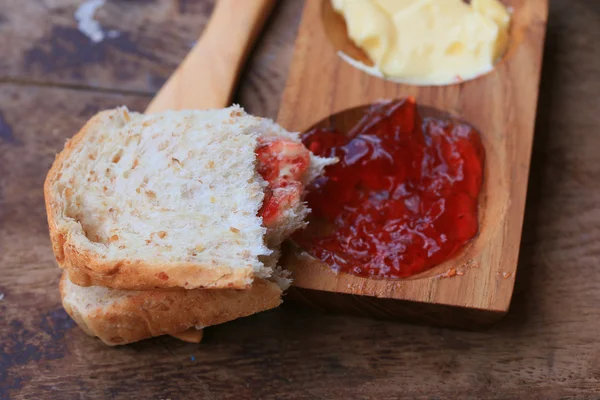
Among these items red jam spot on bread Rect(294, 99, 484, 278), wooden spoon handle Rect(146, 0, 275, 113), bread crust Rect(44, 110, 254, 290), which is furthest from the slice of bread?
wooden spoon handle Rect(146, 0, 275, 113)

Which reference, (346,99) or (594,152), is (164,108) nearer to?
(346,99)

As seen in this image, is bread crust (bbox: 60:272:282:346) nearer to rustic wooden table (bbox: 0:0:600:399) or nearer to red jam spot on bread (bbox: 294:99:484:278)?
rustic wooden table (bbox: 0:0:600:399)

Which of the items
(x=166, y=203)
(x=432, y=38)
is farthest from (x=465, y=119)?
(x=166, y=203)

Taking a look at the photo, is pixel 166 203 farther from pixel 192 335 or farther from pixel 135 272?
pixel 192 335

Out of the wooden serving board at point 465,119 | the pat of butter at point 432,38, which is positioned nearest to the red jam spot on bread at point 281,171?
the wooden serving board at point 465,119

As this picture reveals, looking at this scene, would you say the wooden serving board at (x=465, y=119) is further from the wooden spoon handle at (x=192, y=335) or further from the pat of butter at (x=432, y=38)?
the wooden spoon handle at (x=192, y=335)
